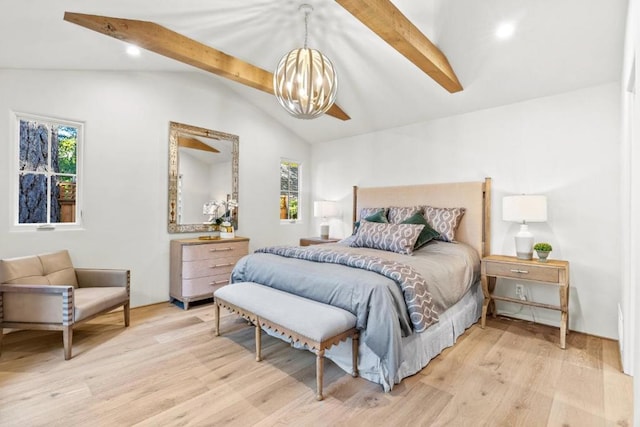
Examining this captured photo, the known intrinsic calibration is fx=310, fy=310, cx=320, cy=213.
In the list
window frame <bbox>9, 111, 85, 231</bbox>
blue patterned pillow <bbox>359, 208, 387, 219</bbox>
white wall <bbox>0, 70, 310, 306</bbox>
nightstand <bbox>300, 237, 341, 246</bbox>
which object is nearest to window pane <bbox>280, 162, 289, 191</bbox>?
white wall <bbox>0, 70, 310, 306</bbox>

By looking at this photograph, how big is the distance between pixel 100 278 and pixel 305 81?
2718 mm

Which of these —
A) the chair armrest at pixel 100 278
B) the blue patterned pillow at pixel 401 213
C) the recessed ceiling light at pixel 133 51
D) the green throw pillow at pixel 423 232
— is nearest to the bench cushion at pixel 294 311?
the chair armrest at pixel 100 278

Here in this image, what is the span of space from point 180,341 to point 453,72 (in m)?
3.70

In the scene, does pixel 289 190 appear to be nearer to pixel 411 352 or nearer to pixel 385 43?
pixel 385 43

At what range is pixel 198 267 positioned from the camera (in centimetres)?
374

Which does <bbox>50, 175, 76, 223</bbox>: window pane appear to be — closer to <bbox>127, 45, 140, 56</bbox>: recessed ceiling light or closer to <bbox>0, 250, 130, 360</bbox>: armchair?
<bbox>0, 250, 130, 360</bbox>: armchair

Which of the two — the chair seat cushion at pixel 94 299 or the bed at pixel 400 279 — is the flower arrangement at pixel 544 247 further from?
the chair seat cushion at pixel 94 299

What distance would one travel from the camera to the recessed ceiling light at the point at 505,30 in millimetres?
2545

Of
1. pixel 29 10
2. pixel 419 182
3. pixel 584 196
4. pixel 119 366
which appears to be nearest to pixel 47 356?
pixel 119 366

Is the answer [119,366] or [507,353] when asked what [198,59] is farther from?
[507,353]

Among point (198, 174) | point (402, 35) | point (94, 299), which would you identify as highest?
point (402, 35)

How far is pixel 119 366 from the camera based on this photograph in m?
2.31

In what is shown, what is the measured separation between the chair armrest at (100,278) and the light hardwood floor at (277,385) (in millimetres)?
467

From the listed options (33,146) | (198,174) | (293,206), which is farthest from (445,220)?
(33,146)
